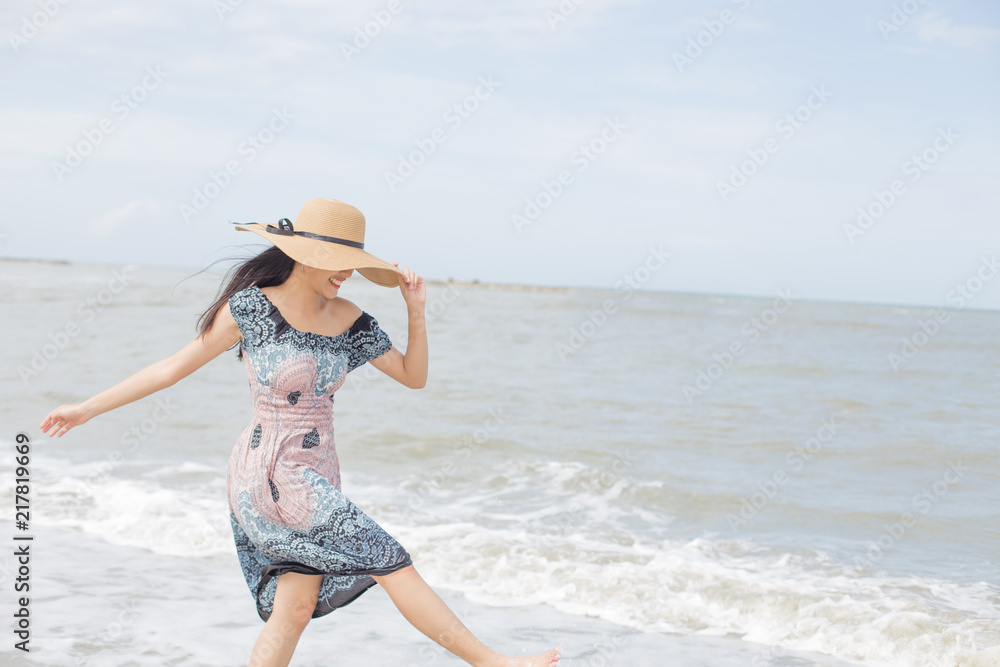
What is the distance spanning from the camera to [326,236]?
264cm

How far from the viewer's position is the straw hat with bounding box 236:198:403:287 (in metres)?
2.58

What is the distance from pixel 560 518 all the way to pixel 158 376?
167 inches

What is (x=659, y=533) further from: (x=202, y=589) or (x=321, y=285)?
(x=321, y=285)

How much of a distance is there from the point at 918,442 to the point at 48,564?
28.6 feet

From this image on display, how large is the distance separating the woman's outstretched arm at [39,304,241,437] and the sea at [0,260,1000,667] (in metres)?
0.25

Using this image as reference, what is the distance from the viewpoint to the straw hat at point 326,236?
258cm

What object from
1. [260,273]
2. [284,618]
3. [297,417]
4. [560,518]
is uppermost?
[260,273]

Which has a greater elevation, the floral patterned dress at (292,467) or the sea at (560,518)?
the floral patterned dress at (292,467)

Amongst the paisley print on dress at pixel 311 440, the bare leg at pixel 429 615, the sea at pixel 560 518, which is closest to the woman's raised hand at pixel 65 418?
the sea at pixel 560 518
